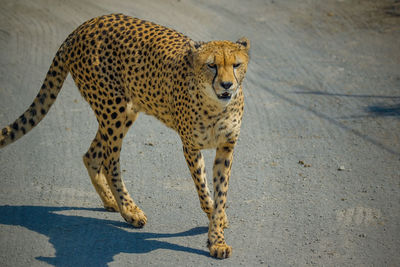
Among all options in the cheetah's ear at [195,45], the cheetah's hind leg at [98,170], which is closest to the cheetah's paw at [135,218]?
the cheetah's hind leg at [98,170]

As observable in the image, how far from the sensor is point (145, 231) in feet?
16.0

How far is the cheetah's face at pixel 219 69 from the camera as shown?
3943 millimetres

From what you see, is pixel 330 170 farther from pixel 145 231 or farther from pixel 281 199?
pixel 145 231

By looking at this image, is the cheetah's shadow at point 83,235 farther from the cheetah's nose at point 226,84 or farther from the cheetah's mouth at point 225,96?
the cheetah's nose at point 226,84

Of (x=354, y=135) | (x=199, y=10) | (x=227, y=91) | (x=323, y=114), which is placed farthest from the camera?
(x=199, y=10)

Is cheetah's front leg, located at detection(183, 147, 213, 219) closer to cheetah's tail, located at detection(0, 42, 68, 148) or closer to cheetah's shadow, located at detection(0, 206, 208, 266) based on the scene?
cheetah's shadow, located at detection(0, 206, 208, 266)

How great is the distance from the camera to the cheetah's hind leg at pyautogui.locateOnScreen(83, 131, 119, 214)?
5.14 metres

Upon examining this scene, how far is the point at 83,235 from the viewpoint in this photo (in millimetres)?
4785

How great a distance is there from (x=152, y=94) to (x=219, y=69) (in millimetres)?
986

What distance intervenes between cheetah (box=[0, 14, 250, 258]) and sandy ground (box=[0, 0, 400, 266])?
0.37 meters

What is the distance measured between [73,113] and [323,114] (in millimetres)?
3447

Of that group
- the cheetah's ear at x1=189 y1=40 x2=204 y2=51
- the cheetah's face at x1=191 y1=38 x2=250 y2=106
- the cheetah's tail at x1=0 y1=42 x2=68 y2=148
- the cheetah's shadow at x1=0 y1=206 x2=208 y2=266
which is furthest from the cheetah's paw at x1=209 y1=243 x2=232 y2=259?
the cheetah's tail at x1=0 y1=42 x2=68 y2=148

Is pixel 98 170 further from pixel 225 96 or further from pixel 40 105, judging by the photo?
pixel 225 96

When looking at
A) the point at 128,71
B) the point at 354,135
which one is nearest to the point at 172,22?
the point at 354,135
